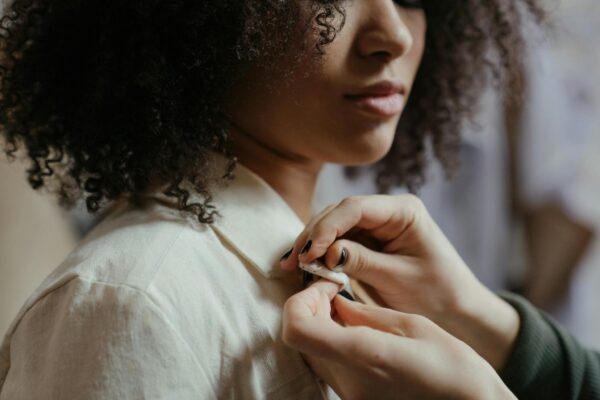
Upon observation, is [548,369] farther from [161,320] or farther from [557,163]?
[557,163]

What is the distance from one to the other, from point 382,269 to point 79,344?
0.35 meters

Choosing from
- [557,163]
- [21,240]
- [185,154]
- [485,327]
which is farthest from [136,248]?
[557,163]

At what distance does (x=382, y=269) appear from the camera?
33.1 inches

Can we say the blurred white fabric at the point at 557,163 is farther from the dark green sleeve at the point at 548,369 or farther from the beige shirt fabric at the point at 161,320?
the beige shirt fabric at the point at 161,320

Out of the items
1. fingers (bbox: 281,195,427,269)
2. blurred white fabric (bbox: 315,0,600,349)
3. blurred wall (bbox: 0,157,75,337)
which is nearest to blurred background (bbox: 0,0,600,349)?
blurred white fabric (bbox: 315,0,600,349)

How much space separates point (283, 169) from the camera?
94cm

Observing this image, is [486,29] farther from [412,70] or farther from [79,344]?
[79,344]

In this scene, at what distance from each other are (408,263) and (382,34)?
0.27 m

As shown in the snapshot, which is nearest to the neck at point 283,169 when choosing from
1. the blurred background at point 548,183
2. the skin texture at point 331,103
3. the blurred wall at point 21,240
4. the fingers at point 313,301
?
the skin texture at point 331,103

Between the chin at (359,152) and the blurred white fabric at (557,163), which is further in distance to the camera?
the blurred white fabric at (557,163)

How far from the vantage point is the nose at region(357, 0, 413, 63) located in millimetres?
831

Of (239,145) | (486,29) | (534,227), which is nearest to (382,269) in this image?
(239,145)

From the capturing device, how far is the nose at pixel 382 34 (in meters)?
0.83

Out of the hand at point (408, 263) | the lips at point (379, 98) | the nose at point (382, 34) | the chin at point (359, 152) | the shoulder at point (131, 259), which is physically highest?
the nose at point (382, 34)
